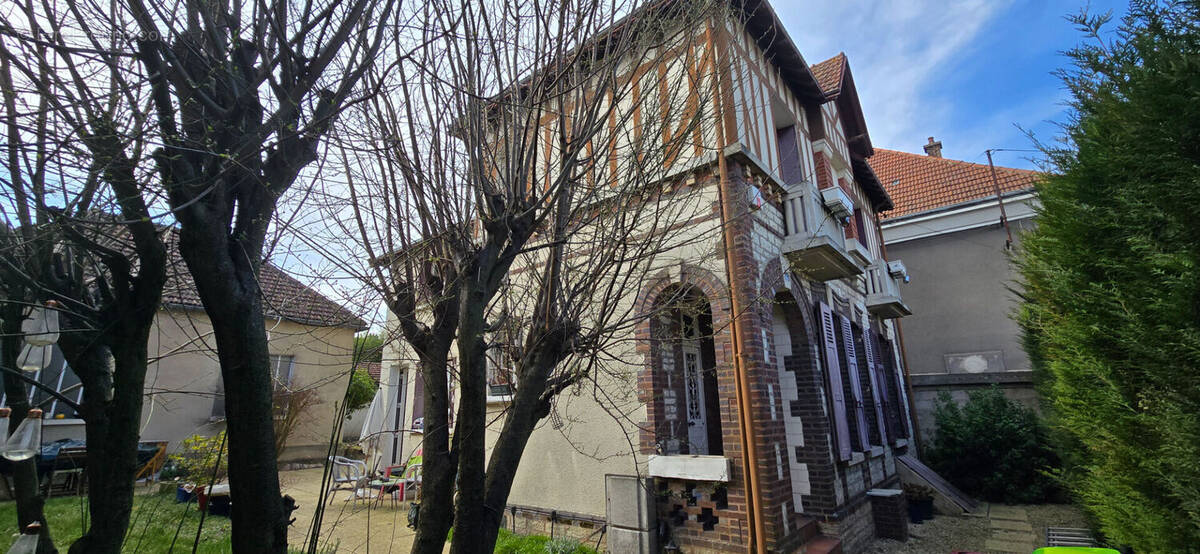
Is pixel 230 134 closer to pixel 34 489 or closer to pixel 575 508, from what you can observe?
pixel 34 489

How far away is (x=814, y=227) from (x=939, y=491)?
5609mm

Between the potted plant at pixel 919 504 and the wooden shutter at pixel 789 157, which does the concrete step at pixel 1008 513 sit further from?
the wooden shutter at pixel 789 157

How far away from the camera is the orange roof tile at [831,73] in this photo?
885cm

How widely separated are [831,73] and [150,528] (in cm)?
1189

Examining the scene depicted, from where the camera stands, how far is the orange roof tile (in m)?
8.85

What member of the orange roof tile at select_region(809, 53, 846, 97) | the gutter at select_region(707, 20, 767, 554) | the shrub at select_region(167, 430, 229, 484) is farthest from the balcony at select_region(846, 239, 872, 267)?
the shrub at select_region(167, 430, 229, 484)

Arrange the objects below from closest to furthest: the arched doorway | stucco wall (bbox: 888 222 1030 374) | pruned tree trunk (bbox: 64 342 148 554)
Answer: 1. pruned tree trunk (bbox: 64 342 148 554)
2. the arched doorway
3. stucco wall (bbox: 888 222 1030 374)

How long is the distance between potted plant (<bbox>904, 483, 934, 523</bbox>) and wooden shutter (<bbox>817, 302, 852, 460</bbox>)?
2328mm

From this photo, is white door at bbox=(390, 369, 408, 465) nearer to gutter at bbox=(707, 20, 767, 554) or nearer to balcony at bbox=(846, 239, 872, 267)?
gutter at bbox=(707, 20, 767, 554)

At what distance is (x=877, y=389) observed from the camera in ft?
30.3

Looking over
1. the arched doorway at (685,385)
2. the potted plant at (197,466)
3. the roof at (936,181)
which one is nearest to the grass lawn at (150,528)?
the potted plant at (197,466)

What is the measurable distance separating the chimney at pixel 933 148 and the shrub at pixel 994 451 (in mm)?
10141

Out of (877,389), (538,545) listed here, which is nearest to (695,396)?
(538,545)

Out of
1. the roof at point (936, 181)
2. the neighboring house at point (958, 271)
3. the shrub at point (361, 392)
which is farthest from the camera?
the shrub at point (361, 392)
